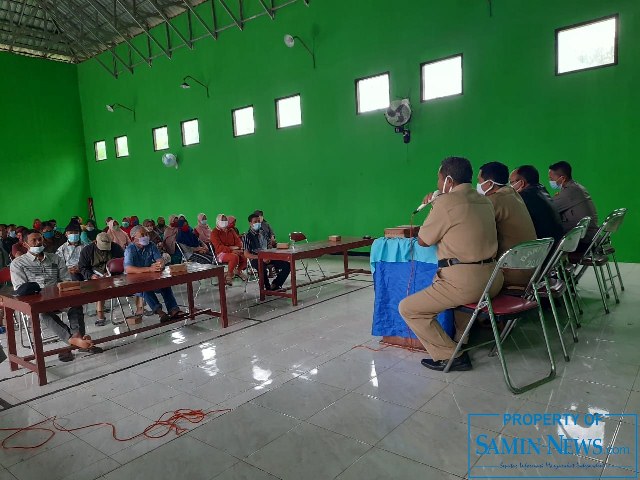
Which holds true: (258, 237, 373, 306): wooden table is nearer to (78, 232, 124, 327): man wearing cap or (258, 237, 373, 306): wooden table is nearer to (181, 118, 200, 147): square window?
(78, 232, 124, 327): man wearing cap

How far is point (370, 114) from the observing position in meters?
8.17

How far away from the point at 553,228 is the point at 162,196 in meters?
10.7

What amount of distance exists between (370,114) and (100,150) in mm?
9384

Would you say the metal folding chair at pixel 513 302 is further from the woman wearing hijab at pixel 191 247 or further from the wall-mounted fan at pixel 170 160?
the wall-mounted fan at pixel 170 160

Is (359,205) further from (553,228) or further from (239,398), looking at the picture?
(239,398)

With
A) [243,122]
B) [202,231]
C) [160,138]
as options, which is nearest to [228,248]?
[202,231]

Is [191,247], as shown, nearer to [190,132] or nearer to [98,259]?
[98,259]

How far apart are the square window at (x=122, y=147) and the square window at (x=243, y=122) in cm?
437

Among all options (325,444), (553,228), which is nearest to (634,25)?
(553,228)

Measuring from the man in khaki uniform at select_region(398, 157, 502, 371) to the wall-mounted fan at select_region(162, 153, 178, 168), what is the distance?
32.4 feet

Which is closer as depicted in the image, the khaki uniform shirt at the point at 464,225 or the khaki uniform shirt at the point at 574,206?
the khaki uniform shirt at the point at 464,225

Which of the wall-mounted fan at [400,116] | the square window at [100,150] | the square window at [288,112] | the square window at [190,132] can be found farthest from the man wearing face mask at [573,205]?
the square window at [100,150]

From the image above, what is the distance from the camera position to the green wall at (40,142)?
12.4 meters

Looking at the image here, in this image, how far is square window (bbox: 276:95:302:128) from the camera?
9211mm
